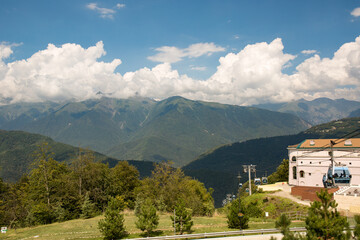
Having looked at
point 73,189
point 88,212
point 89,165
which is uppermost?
point 89,165

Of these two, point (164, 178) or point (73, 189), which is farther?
point (164, 178)

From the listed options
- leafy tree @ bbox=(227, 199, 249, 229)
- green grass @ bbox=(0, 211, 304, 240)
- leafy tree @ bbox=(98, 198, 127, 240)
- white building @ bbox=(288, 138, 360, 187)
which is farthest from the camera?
white building @ bbox=(288, 138, 360, 187)

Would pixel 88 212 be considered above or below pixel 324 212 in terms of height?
below

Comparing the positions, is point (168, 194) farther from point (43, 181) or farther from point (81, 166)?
point (43, 181)

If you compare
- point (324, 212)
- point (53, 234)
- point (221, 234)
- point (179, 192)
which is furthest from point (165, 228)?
point (179, 192)

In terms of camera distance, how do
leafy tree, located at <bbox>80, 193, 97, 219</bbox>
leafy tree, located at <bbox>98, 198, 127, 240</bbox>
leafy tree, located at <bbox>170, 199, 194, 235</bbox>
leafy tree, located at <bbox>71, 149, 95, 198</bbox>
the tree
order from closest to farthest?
1. leafy tree, located at <bbox>98, 198, 127, 240</bbox>
2. leafy tree, located at <bbox>170, 199, 194, 235</bbox>
3. the tree
4. leafy tree, located at <bbox>80, 193, 97, 219</bbox>
5. leafy tree, located at <bbox>71, 149, 95, 198</bbox>

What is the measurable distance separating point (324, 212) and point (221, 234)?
34.9ft

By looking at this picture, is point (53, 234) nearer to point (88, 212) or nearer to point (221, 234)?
point (88, 212)

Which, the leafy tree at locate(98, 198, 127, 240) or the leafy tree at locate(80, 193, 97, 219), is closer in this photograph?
the leafy tree at locate(98, 198, 127, 240)

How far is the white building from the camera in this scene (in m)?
57.7

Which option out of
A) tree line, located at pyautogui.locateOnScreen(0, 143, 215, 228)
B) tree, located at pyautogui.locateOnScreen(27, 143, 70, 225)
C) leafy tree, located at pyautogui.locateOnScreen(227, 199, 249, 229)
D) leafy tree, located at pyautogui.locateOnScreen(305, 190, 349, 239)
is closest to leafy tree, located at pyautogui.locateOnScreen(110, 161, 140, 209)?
tree line, located at pyautogui.locateOnScreen(0, 143, 215, 228)

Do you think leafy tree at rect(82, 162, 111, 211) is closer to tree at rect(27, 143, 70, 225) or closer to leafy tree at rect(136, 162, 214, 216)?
tree at rect(27, 143, 70, 225)

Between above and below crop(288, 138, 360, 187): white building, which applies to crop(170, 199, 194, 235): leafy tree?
below

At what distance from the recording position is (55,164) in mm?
61125
